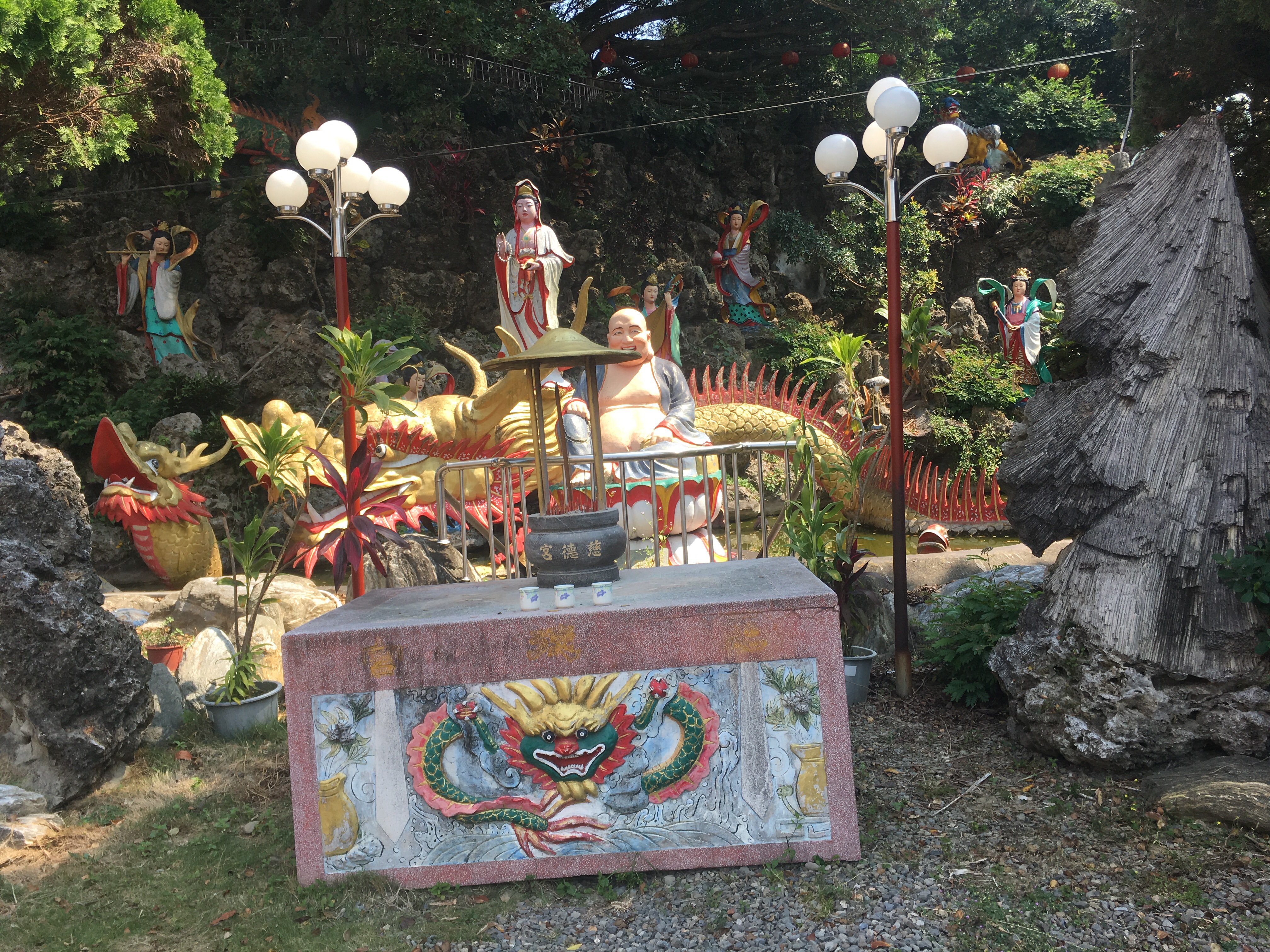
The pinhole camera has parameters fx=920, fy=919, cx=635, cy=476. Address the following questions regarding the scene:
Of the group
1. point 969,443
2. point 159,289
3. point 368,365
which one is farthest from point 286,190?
point 969,443

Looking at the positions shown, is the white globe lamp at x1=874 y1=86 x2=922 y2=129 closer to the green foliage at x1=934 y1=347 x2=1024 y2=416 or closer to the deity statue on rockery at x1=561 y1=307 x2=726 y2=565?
the deity statue on rockery at x1=561 y1=307 x2=726 y2=565

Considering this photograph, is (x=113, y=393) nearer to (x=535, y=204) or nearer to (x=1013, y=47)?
(x=535, y=204)

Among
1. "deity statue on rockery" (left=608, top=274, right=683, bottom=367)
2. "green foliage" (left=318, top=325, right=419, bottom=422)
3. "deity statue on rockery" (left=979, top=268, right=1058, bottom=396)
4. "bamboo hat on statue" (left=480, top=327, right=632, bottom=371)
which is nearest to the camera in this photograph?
"bamboo hat on statue" (left=480, top=327, right=632, bottom=371)

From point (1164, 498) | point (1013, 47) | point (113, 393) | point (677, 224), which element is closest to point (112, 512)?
point (113, 393)

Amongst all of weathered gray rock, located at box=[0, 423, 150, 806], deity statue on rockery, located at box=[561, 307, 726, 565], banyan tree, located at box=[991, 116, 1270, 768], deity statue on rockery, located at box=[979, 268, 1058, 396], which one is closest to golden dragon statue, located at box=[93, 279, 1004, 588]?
deity statue on rockery, located at box=[561, 307, 726, 565]

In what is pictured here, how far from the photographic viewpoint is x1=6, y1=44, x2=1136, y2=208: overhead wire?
13008 millimetres

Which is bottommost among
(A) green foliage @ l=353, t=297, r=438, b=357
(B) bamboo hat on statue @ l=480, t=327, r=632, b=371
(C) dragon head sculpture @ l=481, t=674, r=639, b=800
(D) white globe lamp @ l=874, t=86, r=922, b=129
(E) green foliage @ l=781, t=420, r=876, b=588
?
(C) dragon head sculpture @ l=481, t=674, r=639, b=800

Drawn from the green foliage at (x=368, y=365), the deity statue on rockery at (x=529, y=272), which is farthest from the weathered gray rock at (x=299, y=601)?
the deity statue on rockery at (x=529, y=272)

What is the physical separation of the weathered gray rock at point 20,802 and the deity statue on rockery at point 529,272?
23.0 feet

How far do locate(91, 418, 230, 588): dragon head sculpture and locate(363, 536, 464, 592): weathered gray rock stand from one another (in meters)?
2.87

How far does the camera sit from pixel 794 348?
15.3 metres

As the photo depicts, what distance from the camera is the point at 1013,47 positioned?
67.5 feet

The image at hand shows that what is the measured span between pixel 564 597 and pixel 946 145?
150 inches

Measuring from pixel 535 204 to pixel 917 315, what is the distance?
18.9 ft
